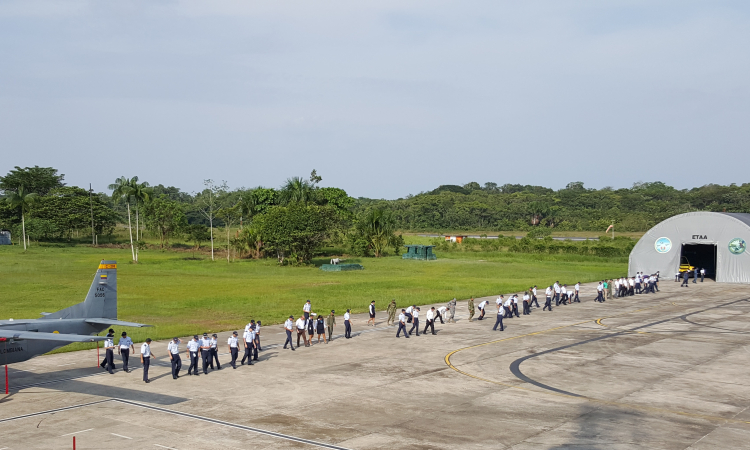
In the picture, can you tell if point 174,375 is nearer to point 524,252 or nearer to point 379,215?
point 379,215

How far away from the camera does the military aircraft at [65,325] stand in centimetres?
1916

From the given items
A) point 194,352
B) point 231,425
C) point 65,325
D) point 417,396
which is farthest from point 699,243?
point 65,325

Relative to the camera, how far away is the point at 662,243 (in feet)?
195

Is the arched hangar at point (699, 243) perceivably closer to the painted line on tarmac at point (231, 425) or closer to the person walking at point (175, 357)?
Answer: the person walking at point (175, 357)

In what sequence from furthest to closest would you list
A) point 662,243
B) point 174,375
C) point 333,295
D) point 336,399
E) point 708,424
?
point 662,243 → point 333,295 → point 174,375 → point 336,399 → point 708,424

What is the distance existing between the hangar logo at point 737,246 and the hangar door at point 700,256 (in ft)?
35.8

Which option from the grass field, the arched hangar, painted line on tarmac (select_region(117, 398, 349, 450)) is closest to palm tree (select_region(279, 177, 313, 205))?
the grass field

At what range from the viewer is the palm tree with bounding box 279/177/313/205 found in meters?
88.4

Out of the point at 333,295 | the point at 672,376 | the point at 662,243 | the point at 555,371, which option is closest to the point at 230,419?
the point at 555,371

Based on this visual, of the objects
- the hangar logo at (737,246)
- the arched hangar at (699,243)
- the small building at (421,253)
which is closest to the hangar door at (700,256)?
the arched hangar at (699,243)

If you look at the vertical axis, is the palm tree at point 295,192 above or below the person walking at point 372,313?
above

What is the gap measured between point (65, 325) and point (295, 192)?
66667mm

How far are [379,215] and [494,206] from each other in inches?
3031

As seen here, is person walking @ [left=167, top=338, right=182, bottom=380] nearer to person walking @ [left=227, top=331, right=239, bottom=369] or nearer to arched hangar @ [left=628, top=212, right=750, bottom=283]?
person walking @ [left=227, top=331, right=239, bottom=369]
